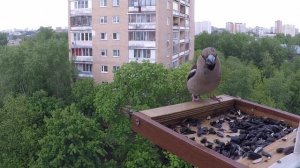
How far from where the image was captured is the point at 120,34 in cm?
2097

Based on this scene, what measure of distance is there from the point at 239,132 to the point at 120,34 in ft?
59.1

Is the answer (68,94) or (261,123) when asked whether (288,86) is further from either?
(261,123)

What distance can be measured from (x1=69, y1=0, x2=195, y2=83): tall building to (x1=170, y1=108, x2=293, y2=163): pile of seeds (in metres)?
16.1

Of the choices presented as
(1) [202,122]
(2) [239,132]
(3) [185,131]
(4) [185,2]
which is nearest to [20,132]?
(1) [202,122]

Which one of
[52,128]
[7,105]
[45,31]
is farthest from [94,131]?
[45,31]

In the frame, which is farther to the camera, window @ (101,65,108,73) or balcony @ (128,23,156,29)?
window @ (101,65,108,73)

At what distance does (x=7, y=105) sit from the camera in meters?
16.0

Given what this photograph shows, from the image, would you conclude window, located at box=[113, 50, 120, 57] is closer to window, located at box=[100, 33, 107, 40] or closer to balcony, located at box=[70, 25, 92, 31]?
window, located at box=[100, 33, 107, 40]

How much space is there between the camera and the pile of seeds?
2971 millimetres

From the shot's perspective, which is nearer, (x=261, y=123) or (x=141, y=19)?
(x=261, y=123)

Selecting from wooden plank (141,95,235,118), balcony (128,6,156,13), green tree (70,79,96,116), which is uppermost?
balcony (128,6,156,13)

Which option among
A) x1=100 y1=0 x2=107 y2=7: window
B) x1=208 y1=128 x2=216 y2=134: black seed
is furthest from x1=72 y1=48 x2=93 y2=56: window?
x1=208 y1=128 x2=216 y2=134: black seed

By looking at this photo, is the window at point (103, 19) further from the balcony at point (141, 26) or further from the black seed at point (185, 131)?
the black seed at point (185, 131)

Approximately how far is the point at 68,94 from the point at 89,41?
4095mm
